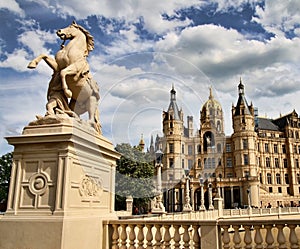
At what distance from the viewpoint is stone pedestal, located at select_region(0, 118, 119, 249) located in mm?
5062

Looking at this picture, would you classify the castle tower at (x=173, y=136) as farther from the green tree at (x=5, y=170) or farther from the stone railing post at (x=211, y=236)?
the green tree at (x=5, y=170)

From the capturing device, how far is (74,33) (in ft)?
A: 21.6

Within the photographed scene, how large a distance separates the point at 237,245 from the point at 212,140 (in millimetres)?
2465

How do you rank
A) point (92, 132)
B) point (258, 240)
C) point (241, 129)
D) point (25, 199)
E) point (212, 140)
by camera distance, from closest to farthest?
point (258, 240), point (25, 199), point (92, 132), point (212, 140), point (241, 129)

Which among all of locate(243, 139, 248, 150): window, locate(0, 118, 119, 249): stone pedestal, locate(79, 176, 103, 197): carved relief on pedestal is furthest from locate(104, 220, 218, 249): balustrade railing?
locate(243, 139, 248, 150): window

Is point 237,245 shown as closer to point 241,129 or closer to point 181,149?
point 181,149

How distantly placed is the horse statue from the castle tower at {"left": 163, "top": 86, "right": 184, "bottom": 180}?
1.49 m

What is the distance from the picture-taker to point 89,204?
19.0ft

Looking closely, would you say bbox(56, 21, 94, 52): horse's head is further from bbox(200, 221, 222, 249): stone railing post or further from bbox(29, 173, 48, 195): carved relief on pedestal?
bbox(200, 221, 222, 249): stone railing post

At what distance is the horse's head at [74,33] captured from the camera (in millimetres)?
6439

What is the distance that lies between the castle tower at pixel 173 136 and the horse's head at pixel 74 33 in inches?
95.0

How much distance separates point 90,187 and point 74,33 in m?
3.28

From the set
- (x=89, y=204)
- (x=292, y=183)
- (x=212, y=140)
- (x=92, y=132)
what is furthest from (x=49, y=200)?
(x=292, y=183)

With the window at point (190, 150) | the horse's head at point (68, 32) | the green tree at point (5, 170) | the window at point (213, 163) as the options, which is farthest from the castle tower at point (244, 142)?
the horse's head at point (68, 32)
